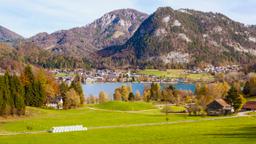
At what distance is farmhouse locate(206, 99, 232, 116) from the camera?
377ft

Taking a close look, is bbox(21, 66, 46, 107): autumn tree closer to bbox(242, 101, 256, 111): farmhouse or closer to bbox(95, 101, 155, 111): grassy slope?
bbox(95, 101, 155, 111): grassy slope

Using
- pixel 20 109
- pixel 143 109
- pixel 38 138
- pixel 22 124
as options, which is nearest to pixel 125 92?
pixel 143 109

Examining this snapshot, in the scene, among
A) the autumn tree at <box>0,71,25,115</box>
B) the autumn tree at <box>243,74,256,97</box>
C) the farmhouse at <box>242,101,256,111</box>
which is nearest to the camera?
the autumn tree at <box>0,71,25,115</box>

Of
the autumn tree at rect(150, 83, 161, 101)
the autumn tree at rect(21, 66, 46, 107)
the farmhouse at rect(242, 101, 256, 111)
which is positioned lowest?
the farmhouse at rect(242, 101, 256, 111)

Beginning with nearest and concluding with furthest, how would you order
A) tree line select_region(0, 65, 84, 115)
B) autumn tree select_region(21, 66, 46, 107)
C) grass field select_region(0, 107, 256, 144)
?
grass field select_region(0, 107, 256, 144) → tree line select_region(0, 65, 84, 115) → autumn tree select_region(21, 66, 46, 107)

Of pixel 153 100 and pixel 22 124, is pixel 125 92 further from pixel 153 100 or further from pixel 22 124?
pixel 22 124

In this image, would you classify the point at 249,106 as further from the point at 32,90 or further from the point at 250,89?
the point at 32,90

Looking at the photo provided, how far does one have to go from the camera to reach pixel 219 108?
11706 cm

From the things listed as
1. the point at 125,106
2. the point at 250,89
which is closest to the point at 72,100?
the point at 125,106

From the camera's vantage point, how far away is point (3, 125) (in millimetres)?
80250

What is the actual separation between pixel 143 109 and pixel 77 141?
3233 inches

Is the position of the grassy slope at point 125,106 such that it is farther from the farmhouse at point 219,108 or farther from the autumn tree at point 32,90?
the farmhouse at point 219,108

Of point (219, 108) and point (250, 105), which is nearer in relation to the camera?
point (219, 108)

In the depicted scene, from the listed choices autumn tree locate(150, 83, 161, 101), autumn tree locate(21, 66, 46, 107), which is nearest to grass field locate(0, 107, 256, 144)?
autumn tree locate(21, 66, 46, 107)
